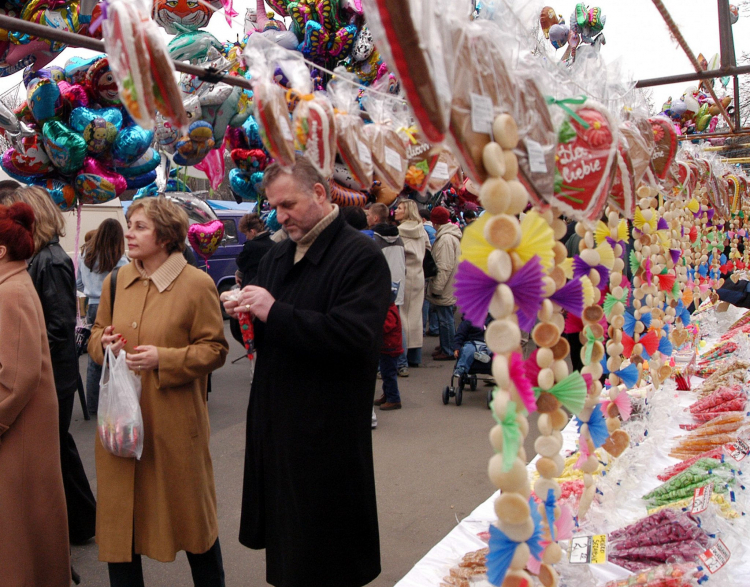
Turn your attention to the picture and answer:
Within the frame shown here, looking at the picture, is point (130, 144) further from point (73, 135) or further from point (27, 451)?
point (27, 451)

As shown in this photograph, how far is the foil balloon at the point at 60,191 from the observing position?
4203 mm

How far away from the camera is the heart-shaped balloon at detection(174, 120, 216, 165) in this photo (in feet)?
14.5

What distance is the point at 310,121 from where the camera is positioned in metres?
1.46

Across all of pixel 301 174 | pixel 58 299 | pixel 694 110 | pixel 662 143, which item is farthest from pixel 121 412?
pixel 694 110

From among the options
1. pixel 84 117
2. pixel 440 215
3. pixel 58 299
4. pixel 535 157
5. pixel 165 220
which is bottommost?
pixel 58 299

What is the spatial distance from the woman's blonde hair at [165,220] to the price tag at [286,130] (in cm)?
93

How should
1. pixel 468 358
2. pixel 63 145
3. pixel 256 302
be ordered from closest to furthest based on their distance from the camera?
pixel 256 302 < pixel 63 145 < pixel 468 358

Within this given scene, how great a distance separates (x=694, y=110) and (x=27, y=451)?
19.0 ft

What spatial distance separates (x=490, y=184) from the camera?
3.07 ft

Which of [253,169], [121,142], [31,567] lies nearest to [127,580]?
[31,567]

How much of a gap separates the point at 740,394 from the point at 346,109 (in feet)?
7.92

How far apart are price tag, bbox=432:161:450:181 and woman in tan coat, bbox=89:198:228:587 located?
3.15 ft

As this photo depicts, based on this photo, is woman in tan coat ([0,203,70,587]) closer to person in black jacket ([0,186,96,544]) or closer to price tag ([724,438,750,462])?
person in black jacket ([0,186,96,544])

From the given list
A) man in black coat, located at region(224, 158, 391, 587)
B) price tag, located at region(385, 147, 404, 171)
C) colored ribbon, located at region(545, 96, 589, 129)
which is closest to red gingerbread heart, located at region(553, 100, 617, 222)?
colored ribbon, located at region(545, 96, 589, 129)
